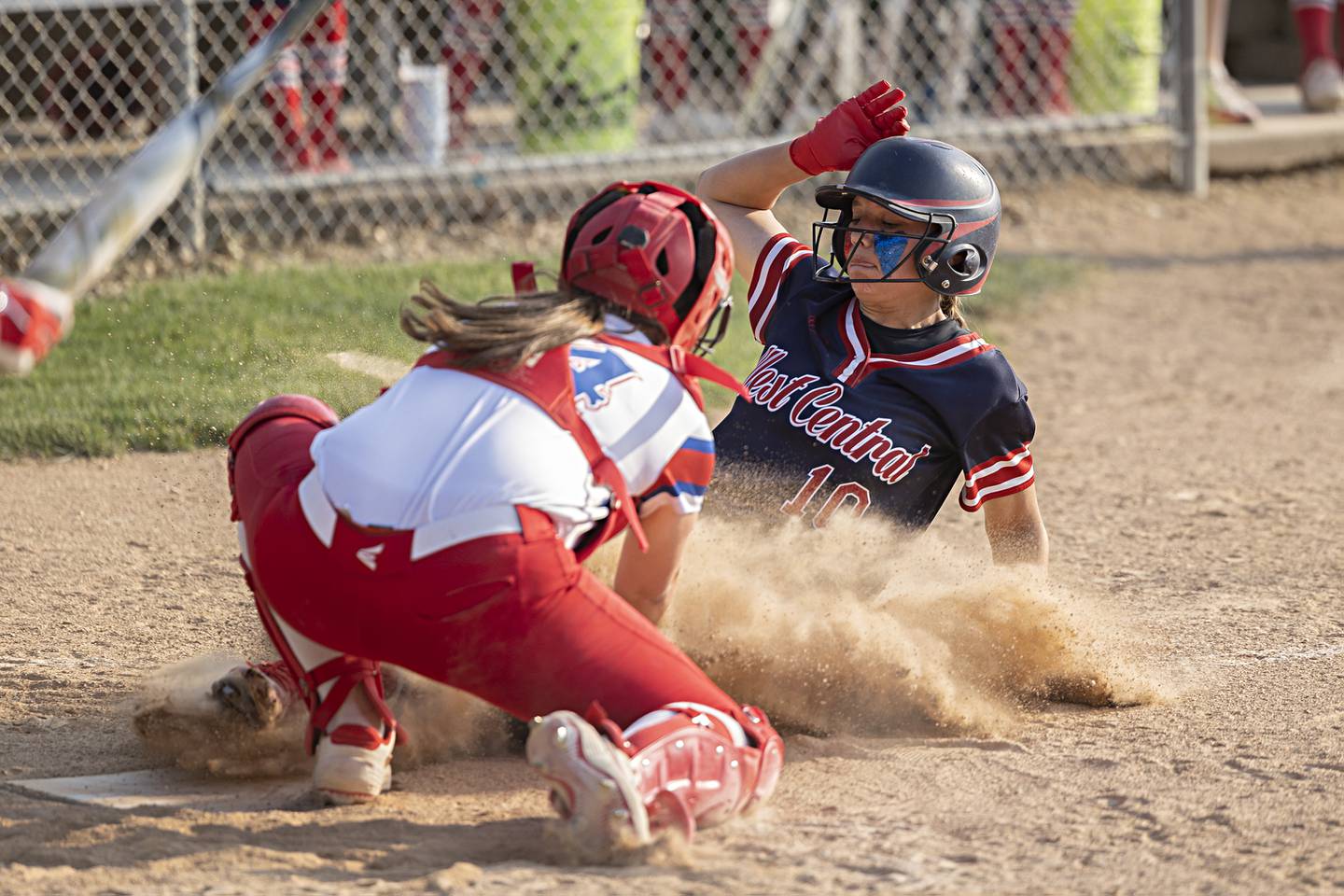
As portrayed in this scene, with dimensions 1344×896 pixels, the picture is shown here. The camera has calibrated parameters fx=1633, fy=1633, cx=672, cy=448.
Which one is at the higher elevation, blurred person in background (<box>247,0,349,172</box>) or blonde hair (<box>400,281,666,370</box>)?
blonde hair (<box>400,281,666,370</box>)

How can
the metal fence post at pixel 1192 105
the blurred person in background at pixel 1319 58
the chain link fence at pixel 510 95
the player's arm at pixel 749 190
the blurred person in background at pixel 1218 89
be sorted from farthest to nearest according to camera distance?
the blurred person in background at pixel 1218 89 → the blurred person in background at pixel 1319 58 → the metal fence post at pixel 1192 105 → the chain link fence at pixel 510 95 → the player's arm at pixel 749 190

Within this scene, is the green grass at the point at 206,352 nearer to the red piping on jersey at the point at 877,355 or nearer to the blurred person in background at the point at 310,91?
the blurred person in background at the point at 310,91

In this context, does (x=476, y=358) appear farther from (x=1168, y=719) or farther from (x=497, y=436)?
(x=1168, y=719)

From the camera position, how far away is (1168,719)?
337 cm

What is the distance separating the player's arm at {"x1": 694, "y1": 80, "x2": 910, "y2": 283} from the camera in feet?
12.2

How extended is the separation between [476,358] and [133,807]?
983 millimetres

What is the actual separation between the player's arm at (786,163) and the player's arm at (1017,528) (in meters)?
0.88

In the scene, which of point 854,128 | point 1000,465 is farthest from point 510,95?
point 1000,465

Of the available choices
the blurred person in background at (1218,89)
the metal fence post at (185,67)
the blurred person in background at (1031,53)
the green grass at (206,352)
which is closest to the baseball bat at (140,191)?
the green grass at (206,352)

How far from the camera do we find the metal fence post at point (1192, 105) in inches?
375

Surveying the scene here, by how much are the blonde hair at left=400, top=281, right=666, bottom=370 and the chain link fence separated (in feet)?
15.8

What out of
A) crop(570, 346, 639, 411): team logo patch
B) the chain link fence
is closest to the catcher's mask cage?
crop(570, 346, 639, 411): team logo patch

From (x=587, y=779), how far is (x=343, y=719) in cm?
57

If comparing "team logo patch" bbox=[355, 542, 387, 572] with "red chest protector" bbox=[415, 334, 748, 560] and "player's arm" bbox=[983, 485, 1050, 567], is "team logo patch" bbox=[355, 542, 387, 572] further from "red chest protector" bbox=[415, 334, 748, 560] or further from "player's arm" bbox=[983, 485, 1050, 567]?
"player's arm" bbox=[983, 485, 1050, 567]
